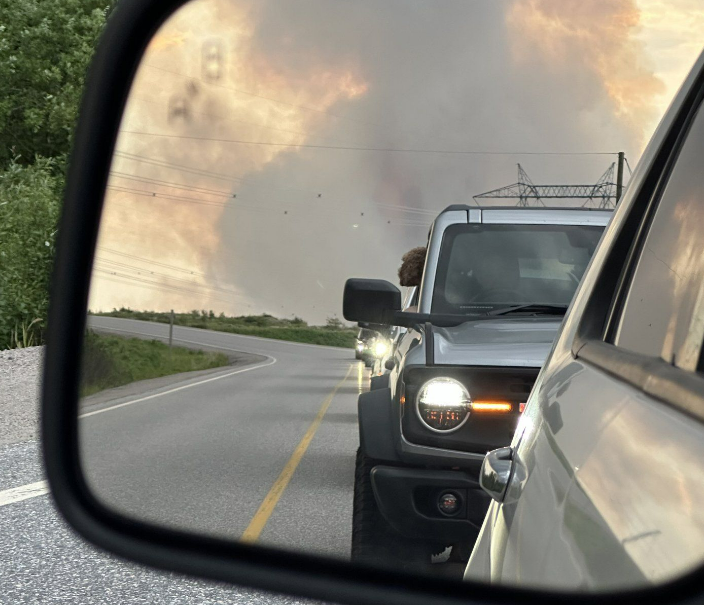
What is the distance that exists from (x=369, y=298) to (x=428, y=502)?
0.87 m

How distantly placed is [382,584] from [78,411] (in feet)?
3.70

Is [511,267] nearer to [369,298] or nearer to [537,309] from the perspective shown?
[537,309]

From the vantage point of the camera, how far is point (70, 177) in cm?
224

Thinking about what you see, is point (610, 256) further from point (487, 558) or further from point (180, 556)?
point (180, 556)

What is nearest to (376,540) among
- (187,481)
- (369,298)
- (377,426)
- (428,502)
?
(428,502)

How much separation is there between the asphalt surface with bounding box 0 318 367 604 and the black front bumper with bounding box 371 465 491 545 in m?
0.86

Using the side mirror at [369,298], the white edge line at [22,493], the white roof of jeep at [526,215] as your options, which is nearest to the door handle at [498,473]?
the side mirror at [369,298]

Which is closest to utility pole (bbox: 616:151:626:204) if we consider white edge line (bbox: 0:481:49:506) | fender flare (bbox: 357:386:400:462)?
fender flare (bbox: 357:386:400:462)

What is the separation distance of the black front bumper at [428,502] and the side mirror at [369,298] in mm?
658

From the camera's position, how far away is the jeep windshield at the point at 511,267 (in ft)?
15.2

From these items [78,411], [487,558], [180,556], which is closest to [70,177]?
[78,411]

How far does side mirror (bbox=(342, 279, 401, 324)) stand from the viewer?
4172mm

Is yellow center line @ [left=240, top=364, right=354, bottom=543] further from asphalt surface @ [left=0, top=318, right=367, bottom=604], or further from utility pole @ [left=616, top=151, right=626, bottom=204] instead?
utility pole @ [left=616, top=151, right=626, bottom=204]

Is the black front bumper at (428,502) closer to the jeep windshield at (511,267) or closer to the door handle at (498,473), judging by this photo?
the jeep windshield at (511,267)
